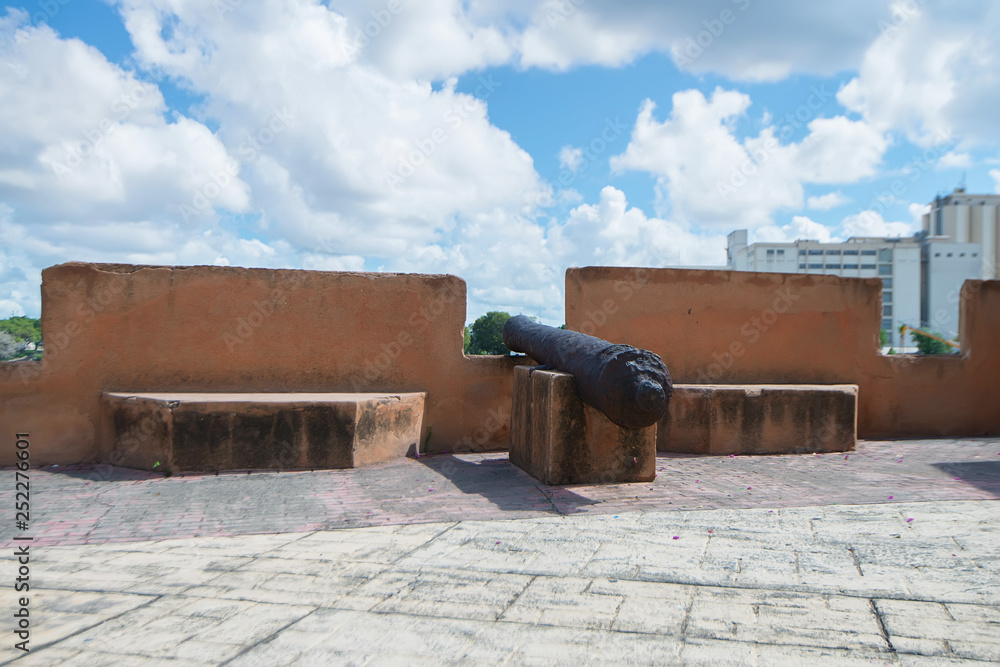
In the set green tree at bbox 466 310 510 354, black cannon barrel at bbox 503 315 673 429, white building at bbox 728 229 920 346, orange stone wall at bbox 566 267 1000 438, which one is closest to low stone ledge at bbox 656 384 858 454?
orange stone wall at bbox 566 267 1000 438

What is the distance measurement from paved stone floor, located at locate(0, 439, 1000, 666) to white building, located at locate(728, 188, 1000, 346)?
67.9 meters

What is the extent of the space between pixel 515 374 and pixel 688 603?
3380 millimetres

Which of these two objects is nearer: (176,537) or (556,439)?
(176,537)

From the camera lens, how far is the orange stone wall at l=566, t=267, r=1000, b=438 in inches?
292

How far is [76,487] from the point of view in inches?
202

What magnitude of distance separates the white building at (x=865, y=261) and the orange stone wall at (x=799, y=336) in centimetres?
6862

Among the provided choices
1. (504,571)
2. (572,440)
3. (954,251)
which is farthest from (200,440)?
(954,251)

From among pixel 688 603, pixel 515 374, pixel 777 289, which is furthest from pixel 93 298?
pixel 777 289

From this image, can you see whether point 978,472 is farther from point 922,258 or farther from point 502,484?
point 922,258

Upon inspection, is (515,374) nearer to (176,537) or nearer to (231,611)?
(176,537)

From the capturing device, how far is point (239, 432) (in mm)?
5473

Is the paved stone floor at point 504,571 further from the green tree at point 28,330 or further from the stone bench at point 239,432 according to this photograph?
the green tree at point 28,330

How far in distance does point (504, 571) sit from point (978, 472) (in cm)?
476

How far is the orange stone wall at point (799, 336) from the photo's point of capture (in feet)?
24.3
